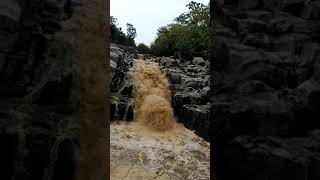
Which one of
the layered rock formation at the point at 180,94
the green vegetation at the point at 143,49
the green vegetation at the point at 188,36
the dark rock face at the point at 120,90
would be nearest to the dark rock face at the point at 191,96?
the layered rock formation at the point at 180,94

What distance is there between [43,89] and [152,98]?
879 centimetres

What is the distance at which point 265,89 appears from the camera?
2088 mm

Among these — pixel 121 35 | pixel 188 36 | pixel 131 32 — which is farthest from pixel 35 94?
pixel 131 32

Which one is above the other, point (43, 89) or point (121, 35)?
point (121, 35)

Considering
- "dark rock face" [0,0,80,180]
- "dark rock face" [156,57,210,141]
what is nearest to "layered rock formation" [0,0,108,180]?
"dark rock face" [0,0,80,180]

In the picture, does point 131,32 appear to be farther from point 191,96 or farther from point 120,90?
point 191,96

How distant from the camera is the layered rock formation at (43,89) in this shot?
2.45 metres

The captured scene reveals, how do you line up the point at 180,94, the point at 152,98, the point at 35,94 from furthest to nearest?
the point at 180,94
the point at 152,98
the point at 35,94

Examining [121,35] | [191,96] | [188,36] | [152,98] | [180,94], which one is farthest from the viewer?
[121,35]

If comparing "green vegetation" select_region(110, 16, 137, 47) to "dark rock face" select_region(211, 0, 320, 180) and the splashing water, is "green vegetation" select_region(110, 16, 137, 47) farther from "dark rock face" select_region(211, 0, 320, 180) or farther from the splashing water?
"dark rock face" select_region(211, 0, 320, 180)

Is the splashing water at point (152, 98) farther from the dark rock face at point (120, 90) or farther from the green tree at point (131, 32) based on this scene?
the green tree at point (131, 32)

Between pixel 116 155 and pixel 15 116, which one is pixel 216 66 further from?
pixel 116 155

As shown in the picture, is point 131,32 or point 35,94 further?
point 131,32

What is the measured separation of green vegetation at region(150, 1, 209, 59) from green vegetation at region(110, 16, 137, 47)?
2340mm
